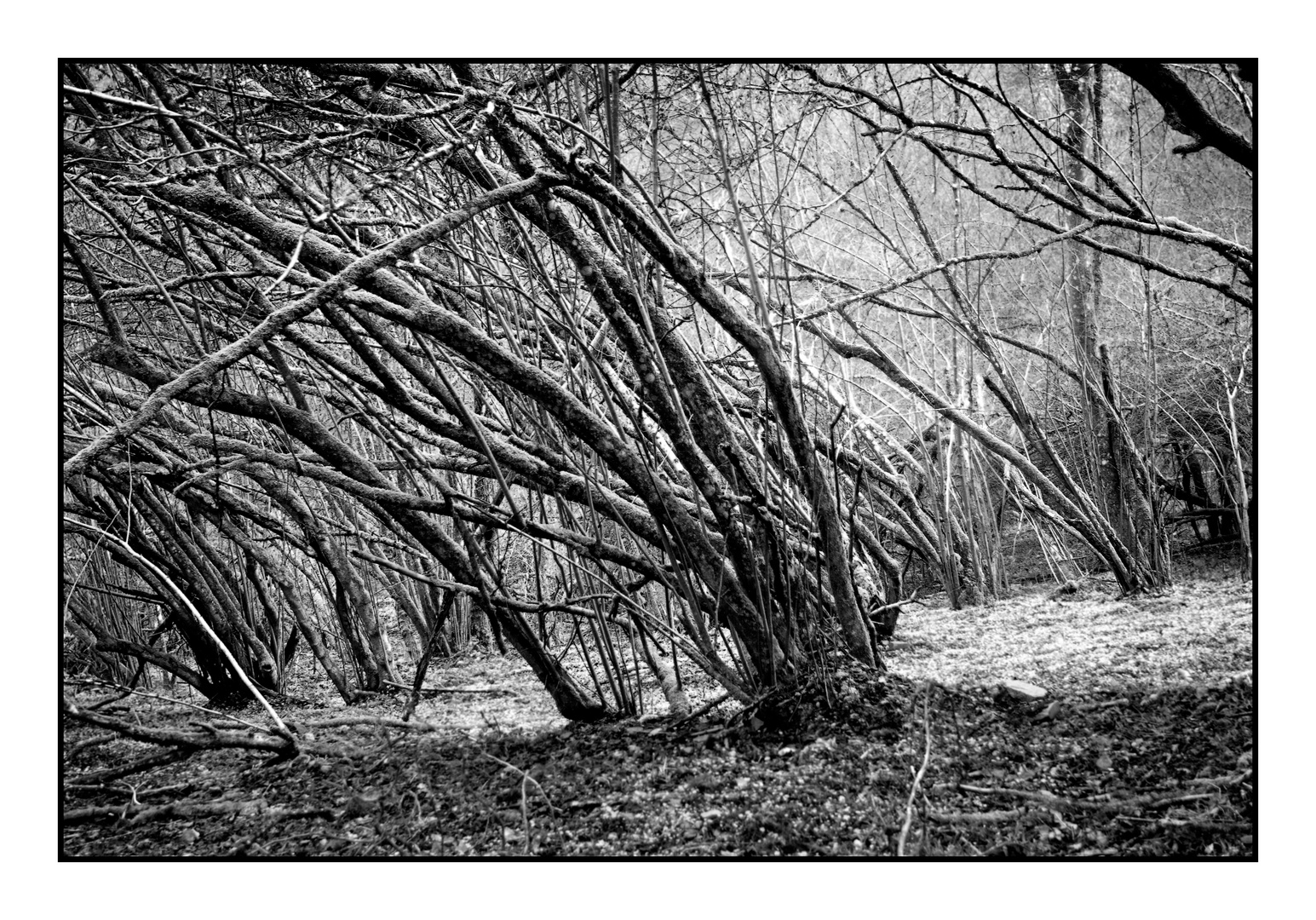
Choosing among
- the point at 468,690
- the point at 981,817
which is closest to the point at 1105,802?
the point at 981,817

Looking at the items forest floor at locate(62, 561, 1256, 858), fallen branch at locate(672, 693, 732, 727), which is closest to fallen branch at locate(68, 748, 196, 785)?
forest floor at locate(62, 561, 1256, 858)

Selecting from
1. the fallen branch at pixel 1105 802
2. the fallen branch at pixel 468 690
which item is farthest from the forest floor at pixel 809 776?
the fallen branch at pixel 468 690

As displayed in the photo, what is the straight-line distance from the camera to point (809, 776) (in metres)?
1.14

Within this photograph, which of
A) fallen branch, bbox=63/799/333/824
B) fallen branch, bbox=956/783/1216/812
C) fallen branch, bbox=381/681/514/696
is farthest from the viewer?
fallen branch, bbox=381/681/514/696

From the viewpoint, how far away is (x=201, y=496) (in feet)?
6.68

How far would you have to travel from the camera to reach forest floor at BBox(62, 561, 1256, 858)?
3.39 ft

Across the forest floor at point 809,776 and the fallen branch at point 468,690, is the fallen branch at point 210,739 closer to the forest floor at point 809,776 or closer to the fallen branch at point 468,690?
the forest floor at point 809,776

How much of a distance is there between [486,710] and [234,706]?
0.83 meters

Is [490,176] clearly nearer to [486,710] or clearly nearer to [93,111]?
[93,111]

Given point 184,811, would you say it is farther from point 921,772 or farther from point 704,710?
point 921,772

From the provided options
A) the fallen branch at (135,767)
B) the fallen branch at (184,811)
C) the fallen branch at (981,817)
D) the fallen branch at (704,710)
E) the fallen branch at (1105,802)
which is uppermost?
the fallen branch at (704,710)

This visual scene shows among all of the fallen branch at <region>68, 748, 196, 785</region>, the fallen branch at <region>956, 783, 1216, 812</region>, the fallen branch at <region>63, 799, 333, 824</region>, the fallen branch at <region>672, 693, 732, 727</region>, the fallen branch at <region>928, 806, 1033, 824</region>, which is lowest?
the fallen branch at <region>63, 799, 333, 824</region>

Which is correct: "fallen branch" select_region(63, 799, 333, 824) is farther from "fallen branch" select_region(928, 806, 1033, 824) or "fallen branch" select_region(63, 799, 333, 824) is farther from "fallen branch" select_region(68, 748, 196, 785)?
"fallen branch" select_region(928, 806, 1033, 824)

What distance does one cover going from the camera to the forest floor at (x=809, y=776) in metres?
1.03
